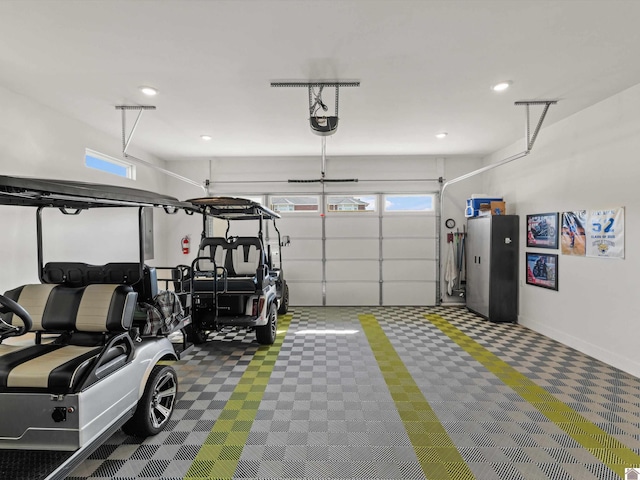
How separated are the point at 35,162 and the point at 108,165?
177cm

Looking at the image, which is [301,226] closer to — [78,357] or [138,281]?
[138,281]

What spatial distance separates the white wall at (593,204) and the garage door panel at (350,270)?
328 cm

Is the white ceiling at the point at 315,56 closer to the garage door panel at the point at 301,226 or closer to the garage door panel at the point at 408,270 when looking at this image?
the garage door panel at the point at 301,226

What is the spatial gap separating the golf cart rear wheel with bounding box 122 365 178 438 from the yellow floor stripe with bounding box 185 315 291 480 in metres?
0.46

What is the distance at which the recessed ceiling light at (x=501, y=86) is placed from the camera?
370 cm

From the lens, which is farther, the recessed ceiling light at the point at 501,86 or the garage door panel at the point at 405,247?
the garage door panel at the point at 405,247

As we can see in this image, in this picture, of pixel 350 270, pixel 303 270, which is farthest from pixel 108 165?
pixel 350 270

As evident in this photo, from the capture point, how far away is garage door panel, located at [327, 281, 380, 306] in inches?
307

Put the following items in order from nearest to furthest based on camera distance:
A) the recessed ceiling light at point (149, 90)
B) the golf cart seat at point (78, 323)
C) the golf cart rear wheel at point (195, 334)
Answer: the golf cart seat at point (78, 323) → the recessed ceiling light at point (149, 90) → the golf cart rear wheel at point (195, 334)

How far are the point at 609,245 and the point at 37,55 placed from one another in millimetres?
7034

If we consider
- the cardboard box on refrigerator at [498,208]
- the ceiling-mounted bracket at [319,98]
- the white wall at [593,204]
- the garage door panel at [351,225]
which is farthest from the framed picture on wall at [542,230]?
the ceiling-mounted bracket at [319,98]

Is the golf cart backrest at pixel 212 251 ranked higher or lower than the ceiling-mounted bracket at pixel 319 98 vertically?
lower

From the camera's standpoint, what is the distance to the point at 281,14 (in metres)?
2.50

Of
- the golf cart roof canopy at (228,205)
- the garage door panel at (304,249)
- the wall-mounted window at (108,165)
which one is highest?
the wall-mounted window at (108,165)
